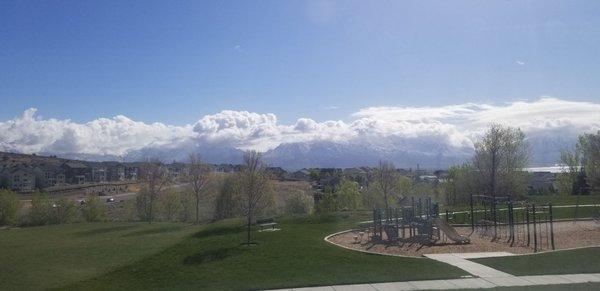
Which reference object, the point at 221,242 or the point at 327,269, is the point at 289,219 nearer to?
the point at 221,242

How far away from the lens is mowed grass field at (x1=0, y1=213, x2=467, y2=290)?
15.3 metres

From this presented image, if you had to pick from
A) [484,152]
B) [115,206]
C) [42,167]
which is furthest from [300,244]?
[42,167]

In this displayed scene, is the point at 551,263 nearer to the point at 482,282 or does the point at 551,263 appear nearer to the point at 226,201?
the point at 482,282

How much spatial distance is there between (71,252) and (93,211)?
93.4ft

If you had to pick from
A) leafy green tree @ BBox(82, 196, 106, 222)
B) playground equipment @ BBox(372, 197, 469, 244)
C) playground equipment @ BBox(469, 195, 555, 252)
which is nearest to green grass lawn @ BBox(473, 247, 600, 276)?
playground equipment @ BBox(469, 195, 555, 252)

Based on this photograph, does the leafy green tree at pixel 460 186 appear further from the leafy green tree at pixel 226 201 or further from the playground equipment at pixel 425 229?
the playground equipment at pixel 425 229

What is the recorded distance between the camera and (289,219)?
31.0m

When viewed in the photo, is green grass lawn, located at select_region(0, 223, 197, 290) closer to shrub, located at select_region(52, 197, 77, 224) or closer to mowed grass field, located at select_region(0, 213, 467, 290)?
mowed grass field, located at select_region(0, 213, 467, 290)

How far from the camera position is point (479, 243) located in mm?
21344

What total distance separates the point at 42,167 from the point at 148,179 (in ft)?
307

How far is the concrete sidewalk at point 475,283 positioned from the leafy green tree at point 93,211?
42.7 meters

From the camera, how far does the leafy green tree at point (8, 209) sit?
4994cm

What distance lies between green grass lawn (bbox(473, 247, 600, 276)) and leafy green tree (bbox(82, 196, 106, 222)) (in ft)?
141

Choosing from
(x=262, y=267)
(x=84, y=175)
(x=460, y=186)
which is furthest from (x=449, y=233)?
(x=84, y=175)
